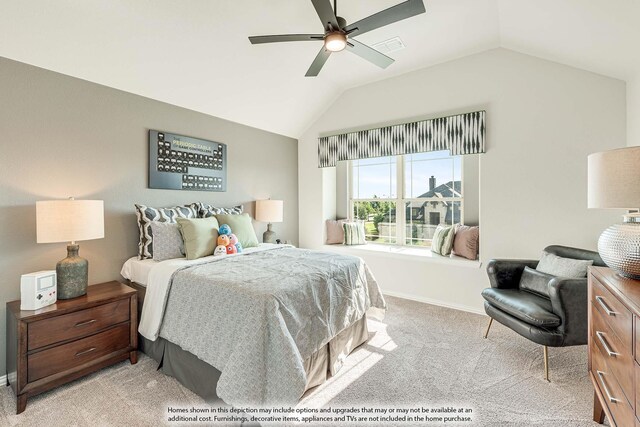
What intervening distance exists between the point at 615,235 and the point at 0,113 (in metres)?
3.97

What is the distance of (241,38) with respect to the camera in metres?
2.71

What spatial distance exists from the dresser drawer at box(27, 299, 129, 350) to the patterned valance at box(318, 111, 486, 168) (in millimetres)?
3184

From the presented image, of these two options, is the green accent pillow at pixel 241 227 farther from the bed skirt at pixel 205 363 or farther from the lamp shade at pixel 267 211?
the bed skirt at pixel 205 363

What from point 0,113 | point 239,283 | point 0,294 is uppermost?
point 0,113

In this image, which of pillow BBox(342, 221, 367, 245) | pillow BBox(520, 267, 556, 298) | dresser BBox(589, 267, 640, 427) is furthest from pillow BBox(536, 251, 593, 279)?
pillow BBox(342, 221, 367, 245)

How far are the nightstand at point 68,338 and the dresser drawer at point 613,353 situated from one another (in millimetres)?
2933

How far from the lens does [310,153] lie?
15.2 feet

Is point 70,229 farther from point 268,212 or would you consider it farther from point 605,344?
point 605,344

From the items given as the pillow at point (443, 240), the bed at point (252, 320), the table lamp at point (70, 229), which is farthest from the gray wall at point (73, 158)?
the pillow at point (443, 240)

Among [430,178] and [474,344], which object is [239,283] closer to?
[474,344]

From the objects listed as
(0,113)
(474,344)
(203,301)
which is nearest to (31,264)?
(0,113)

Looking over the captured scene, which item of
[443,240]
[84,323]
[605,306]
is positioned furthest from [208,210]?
[605,306]

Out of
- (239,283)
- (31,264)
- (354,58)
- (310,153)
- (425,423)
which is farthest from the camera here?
(310,153)

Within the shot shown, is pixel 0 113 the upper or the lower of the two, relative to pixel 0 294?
upper
